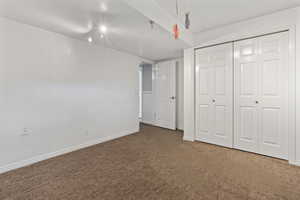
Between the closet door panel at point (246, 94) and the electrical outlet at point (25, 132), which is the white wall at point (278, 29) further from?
the electrical outlet at point (25, 132)

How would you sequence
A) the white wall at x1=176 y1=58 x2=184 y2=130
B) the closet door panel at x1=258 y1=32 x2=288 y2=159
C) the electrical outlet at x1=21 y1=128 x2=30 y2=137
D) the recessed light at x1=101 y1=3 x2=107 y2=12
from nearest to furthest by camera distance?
1. the recessed light at x1=101 y1=3 x2=107 y2=12
2. the electrical outlet at x1=21 y1=128 x2=30 y2=137
3. the closet door panel at x1=258 y1=32 x2=288 y2=159
4. the white wall at x1=176 y1=58 x2=184 y2=130

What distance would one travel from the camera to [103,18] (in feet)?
6.32

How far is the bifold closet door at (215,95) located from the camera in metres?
2.74

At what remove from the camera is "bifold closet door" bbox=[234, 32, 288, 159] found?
7.32 ft

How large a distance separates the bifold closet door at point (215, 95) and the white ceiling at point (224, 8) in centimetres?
55

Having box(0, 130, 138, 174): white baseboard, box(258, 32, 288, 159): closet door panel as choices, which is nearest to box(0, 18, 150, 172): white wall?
box(0, 130, 138, 174): white baseboard

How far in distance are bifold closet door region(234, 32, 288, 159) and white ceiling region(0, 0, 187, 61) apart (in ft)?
4.30

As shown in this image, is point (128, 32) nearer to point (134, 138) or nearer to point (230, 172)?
point (134, 138)

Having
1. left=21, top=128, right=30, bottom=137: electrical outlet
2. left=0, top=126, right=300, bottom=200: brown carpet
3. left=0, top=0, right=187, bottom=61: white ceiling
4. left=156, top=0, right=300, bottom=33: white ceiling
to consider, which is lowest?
left=0, top=126, right=300, bottom=200: brown carpet

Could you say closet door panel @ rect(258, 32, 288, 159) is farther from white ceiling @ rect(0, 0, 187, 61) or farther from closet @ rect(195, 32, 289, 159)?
white ceiling @ rect(0, 0, 187, 61)

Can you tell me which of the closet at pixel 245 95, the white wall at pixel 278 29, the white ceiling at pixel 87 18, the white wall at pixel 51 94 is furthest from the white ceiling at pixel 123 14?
the closet at pixel 245 95

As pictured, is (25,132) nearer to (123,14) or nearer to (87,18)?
(87,18)

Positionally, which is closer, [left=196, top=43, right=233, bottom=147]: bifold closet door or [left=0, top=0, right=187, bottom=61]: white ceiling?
[left=0, top=0, right=187, bottom=61]: white ceiling

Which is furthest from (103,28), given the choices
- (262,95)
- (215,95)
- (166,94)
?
(262,95)
